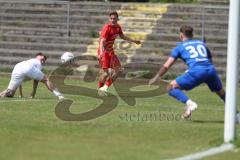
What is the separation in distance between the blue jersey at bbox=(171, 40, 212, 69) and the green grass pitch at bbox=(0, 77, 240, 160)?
1.05m

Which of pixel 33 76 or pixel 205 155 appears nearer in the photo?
pixel 205 155

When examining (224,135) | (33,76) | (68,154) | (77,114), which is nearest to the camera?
(68,154)

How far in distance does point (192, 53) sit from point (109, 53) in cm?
698

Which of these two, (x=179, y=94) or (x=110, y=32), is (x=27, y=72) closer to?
(x=110, y=32)

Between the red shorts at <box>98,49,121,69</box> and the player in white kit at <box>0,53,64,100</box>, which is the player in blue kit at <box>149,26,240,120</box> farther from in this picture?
the red shorts at <box>98,49,121,69</box>

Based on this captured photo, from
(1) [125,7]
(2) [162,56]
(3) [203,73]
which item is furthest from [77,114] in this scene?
(1) [125,7]

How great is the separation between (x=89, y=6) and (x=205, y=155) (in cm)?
2527

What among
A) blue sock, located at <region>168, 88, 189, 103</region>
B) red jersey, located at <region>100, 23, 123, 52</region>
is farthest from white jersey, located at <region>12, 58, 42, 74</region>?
blue sock, located at <region>168, 88, 189, 103</region>

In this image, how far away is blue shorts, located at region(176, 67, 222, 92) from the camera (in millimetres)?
14117

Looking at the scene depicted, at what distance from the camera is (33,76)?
61.5 ft

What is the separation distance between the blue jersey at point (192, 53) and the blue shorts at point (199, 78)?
0.10 metres

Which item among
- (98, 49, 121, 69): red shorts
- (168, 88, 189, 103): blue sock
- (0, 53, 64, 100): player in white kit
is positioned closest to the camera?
(168, 88, 189, 103): blue sock

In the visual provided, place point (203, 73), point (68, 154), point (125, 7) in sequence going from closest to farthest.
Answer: point (68, 154)
point (203, 73)
point (125, 7)

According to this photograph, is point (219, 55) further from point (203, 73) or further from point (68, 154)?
point (68, 154)
